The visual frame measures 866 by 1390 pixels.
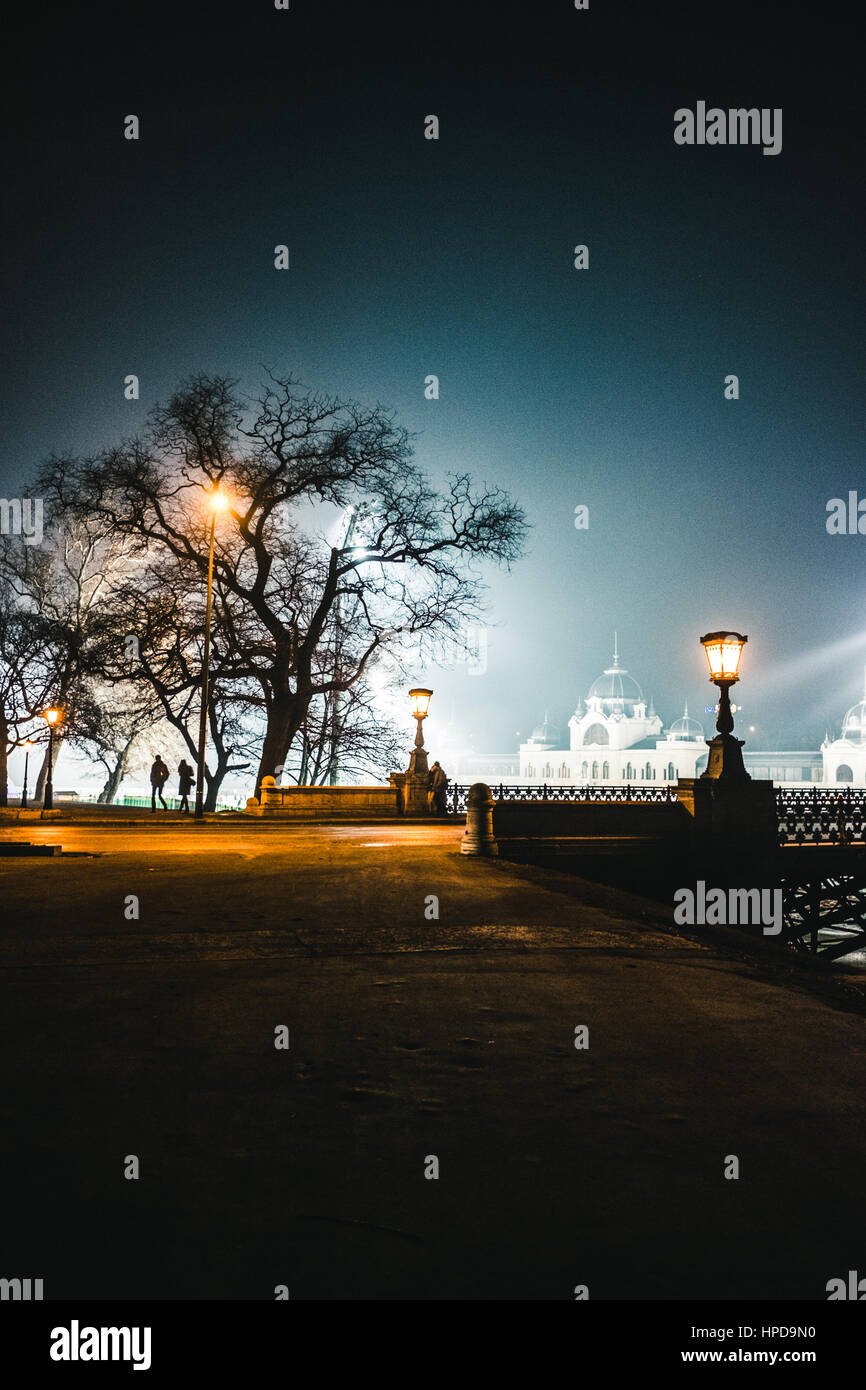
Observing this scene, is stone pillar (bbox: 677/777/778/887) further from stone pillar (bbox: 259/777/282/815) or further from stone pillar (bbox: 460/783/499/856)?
stone pillar (bbox: 259/777/282/815)

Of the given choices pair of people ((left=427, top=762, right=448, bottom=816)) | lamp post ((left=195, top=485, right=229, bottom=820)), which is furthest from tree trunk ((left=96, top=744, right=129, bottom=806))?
pair of people ((left=427, top=762, right=448, bottom=816))

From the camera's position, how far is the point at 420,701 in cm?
2467

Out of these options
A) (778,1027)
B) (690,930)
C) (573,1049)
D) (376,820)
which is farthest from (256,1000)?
(376,820)

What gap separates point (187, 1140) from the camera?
2941 millimetres

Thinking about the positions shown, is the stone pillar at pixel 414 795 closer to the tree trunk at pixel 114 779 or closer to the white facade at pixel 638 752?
the tree trunk at pixel 114 779

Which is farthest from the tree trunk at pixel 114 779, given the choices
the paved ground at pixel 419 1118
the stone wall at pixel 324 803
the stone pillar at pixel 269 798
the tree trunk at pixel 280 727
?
the paved ground at pixel 419 1118

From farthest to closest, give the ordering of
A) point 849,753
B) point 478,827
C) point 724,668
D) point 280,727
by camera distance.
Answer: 1. point 849,753
2. point 280,727
3. point 724,668
4. point 478,827

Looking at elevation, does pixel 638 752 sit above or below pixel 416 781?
above

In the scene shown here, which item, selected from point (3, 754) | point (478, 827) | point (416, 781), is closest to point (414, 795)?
point (416, 781)

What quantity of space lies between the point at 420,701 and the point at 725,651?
10942 mm

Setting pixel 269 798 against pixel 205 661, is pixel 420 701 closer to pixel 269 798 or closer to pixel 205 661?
pixel 269 798

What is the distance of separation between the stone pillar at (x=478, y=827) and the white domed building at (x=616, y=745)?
108m

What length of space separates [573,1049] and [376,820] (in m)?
19.2
